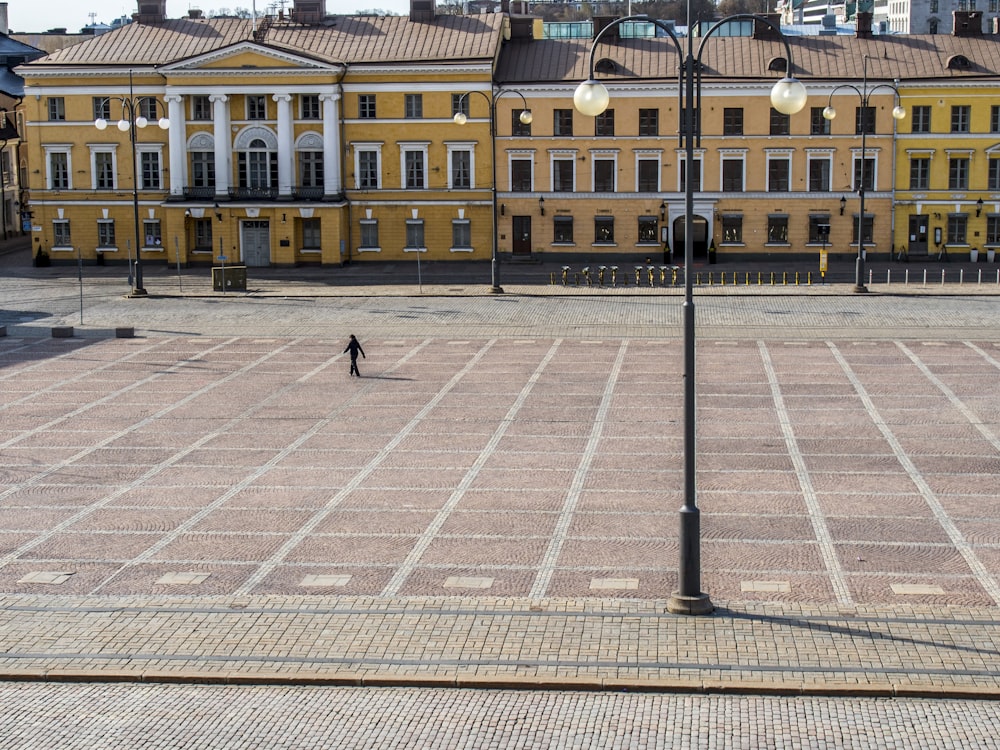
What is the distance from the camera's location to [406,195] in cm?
7775

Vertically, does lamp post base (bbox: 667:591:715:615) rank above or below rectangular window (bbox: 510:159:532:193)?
below

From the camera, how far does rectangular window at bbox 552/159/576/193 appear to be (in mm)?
77625

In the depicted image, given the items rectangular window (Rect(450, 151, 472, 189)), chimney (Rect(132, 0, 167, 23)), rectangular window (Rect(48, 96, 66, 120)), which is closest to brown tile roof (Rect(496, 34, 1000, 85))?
rectangular window (Rect(450, 151, 472, 189))

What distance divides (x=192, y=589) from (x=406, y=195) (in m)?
57.0

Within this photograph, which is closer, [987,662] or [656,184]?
[987,662]

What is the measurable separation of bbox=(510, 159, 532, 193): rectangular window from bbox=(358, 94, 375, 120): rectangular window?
8.02 metres

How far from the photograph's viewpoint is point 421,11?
7994 cm

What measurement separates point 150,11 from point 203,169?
38.2 ft

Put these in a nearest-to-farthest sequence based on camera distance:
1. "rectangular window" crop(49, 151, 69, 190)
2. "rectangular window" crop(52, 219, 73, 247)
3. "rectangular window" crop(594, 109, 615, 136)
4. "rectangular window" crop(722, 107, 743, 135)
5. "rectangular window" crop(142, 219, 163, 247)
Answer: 1. "rectangular window" crop(722, 107, 743, 135)
2. "rectangular window" crop(594, 109, 615, 136)
3. "rectangular window" crop(49, 151, 69, 190)
4. "rectangular window" crop(142, 219, 163, 247)
5. "rectangular window" crop(52, 219, 73, 247)

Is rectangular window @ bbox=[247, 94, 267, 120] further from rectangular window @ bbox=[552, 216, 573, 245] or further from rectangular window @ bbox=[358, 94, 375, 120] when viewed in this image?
rectangular window @ bbox=[552, 216, 573, 245]

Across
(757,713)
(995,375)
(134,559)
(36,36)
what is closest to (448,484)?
(134,559)

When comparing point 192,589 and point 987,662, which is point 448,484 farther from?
point 987,662

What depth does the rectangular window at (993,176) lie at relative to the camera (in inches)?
3022

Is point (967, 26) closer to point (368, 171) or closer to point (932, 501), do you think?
point (368, 171)
